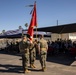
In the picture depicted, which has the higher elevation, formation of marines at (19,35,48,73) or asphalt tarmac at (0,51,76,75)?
formation of marines at (19,35,48,73)

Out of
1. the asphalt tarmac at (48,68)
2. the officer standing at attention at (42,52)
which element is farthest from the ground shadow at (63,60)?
the officer standing at attention at (42,52)

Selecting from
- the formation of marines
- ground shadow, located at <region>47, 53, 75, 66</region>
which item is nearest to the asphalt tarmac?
ground shadow, located at <region>47, 53, 75, 66</region>

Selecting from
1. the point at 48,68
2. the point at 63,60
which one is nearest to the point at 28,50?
the point at 48,68

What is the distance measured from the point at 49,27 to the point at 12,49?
8292 mm

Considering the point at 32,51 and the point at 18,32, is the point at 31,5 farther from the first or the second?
the point at 18,32

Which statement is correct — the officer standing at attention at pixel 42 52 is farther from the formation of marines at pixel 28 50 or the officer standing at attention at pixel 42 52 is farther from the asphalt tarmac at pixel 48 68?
the asphalt tarmac at pixel 48 68

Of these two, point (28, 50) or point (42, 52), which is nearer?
point (28, 50)

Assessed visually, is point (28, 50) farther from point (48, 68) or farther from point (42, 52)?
point (48, 68)

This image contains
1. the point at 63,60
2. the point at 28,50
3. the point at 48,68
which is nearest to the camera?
the point at 28,50

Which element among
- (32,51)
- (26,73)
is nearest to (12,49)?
(32,51)

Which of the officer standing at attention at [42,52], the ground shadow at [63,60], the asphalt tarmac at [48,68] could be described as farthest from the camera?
the ground shadow at [63,60]

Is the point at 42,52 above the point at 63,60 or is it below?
above

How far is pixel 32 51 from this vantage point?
12648 mm

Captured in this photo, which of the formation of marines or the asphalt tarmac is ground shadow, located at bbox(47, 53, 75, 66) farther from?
the formation of marines
